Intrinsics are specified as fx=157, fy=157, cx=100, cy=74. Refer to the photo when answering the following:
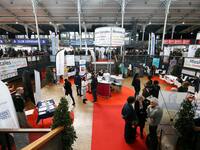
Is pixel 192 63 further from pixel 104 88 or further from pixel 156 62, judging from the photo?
pixel 104 88

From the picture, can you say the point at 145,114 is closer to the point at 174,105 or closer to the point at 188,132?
the point at 174,105

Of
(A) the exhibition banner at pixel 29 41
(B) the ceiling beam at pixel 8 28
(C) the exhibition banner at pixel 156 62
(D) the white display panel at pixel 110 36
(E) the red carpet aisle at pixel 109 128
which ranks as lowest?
(E) the red carpet aisle at pixel 109 128

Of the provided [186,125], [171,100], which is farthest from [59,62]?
[186,125]

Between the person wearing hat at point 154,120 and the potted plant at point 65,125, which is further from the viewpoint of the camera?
the person wearing hat at point 154,120

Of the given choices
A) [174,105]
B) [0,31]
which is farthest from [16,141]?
[0,31]

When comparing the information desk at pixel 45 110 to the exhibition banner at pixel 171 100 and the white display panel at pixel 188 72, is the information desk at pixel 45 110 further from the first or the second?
the white display panel at pixel 188 72

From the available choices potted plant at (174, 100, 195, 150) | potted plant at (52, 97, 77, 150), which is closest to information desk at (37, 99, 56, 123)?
potted plant at (52, 97, 77, 150)

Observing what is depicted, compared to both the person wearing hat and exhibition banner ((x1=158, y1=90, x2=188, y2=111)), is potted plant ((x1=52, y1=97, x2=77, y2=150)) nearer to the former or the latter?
the person wearing hat

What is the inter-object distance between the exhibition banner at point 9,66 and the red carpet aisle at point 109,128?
393 centimetres

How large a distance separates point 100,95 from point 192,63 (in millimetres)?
5214

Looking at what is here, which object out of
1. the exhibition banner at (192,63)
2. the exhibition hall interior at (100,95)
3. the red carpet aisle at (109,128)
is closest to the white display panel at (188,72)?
the exhibition hall interior at (100,95)

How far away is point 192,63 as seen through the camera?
329 inches

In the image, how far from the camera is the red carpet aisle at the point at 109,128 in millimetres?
3863

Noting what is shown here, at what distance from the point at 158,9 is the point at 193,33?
1440 centimetres
